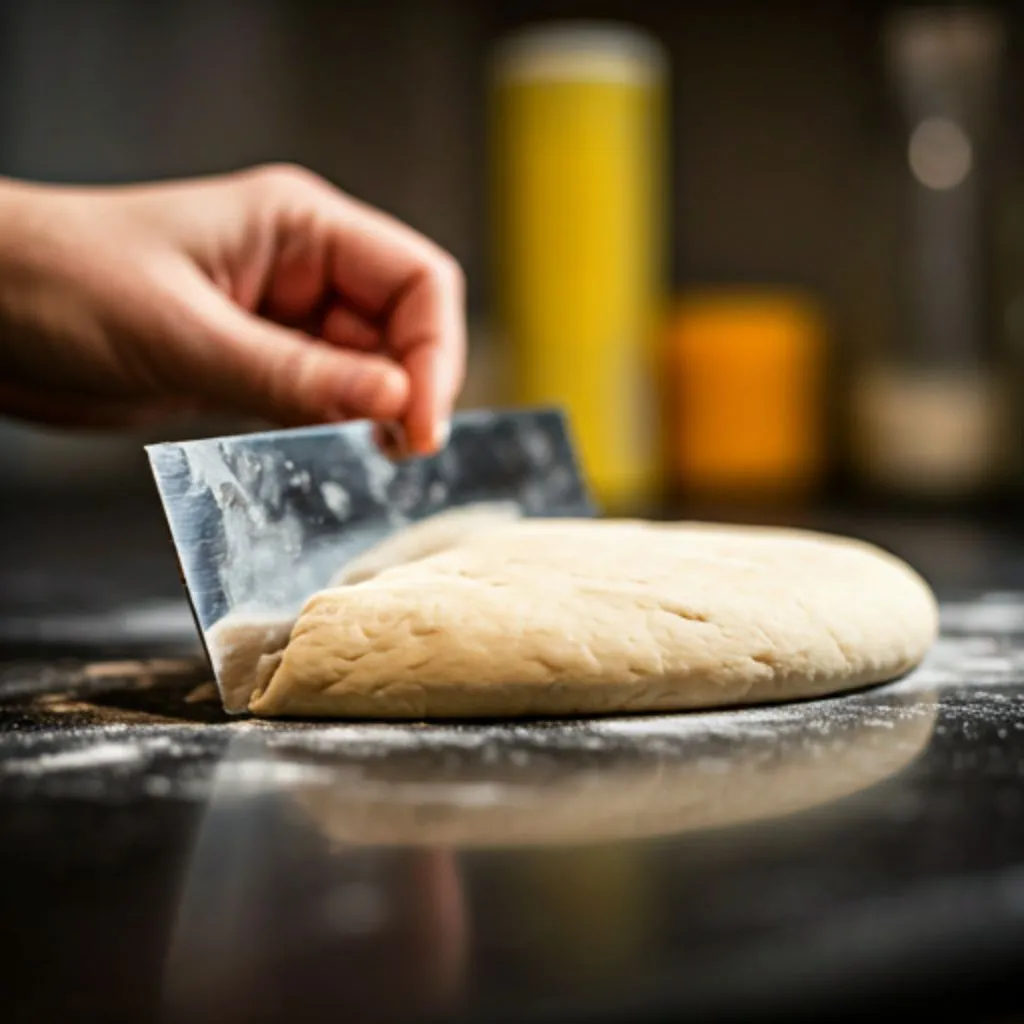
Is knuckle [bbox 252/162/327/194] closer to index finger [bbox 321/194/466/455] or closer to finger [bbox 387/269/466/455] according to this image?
index finger [bbox 321/194/466/455]

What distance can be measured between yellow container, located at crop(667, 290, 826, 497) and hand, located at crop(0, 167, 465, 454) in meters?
1.28

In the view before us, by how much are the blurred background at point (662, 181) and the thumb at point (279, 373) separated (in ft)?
3.67

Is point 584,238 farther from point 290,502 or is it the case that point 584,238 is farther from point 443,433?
point 290,502

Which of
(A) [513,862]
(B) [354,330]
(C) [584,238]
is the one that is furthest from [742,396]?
(A) [513,862]

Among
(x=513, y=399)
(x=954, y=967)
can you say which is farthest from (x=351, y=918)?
(x=513, y=399)

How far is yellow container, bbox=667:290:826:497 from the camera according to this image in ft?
8.54

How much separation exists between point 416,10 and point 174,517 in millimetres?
1993

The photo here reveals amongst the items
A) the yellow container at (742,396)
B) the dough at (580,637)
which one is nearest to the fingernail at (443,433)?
the dough at (580,637)

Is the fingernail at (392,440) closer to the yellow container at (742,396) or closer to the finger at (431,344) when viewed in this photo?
the finger at (431,344)

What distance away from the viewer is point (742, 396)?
8.58 feet

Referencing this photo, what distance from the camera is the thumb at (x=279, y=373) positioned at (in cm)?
119

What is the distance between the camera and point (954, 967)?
1.67 feet

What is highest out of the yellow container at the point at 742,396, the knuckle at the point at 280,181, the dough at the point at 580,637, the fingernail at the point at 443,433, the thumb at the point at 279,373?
the knuckle at the point at 280,181

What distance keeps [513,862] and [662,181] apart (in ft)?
7.49
